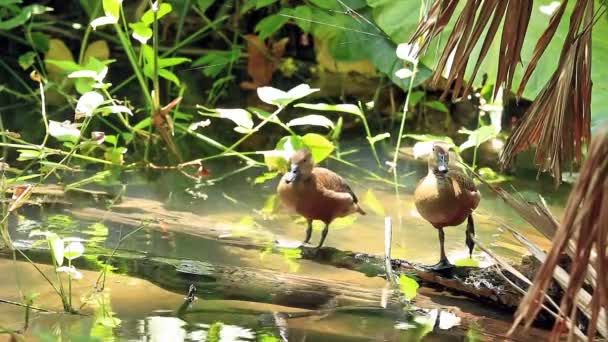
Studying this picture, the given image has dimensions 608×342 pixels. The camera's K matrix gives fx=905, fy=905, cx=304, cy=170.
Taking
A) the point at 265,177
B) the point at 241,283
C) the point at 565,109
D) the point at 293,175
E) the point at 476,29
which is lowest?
the point at 241,283

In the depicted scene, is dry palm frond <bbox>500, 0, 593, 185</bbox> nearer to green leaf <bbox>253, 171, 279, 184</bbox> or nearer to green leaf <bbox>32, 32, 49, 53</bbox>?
green leaf <bbox>253, 171, 279, 184</bbox>

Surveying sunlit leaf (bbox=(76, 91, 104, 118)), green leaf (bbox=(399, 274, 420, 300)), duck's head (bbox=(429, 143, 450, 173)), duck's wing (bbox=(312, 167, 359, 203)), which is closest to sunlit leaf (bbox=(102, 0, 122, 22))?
sunlit leaf (bbox=(76, 91, 104, 118))

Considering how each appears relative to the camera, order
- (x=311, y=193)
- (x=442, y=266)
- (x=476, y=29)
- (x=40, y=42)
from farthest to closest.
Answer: (x=40, y=42)
(x=311, y=193)
(x=442, y=266)
(x=476, y=29)

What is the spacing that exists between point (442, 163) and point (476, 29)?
691 millimetres

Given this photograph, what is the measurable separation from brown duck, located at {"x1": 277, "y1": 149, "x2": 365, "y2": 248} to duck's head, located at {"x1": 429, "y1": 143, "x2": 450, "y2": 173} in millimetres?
283

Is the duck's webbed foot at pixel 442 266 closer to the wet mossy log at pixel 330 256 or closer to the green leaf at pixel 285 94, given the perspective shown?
the wet mossy log at pixel 330 256

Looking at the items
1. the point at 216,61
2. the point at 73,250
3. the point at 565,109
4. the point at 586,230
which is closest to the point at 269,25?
the point at 216,61

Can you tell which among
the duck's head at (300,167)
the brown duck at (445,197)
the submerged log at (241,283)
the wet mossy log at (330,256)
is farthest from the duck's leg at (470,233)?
the duck's head at (300,167)

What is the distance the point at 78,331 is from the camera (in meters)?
1.82

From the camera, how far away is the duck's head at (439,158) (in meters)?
2.33

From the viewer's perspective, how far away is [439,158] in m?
2.37

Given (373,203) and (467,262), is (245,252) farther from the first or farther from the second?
(373,203)

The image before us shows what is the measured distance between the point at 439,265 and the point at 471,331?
0.32 m

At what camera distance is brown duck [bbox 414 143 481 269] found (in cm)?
228
